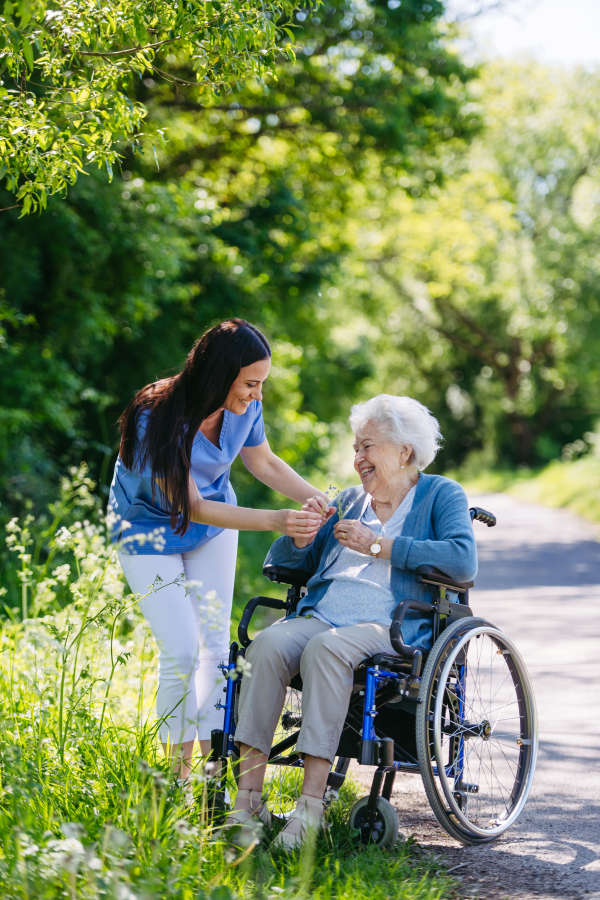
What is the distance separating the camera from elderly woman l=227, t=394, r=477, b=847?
8.82 ft

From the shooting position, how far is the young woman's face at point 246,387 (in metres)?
3.06

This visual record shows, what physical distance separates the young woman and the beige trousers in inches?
5.8

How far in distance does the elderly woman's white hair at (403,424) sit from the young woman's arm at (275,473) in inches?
14.0

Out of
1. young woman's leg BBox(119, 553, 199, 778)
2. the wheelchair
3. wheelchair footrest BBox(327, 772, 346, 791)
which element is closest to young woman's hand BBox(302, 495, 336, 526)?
the wheelchair

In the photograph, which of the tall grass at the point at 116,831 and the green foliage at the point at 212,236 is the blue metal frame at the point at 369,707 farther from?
the green foliage at the point at 212,236

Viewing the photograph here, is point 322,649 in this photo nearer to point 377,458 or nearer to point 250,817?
point 250,817

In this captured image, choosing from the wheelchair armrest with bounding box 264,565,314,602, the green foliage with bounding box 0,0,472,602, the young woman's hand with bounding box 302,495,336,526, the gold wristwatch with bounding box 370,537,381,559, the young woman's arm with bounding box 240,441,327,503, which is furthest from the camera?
the green foliage with bounding box 0,0,472,602

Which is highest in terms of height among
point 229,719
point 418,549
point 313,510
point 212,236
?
point 212,236

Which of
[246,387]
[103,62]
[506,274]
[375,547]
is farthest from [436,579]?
[506,274]

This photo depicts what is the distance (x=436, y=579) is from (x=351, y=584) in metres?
0.34

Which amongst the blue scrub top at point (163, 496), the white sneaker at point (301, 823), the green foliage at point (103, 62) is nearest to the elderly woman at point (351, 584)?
the white sneaker at point (301, 823)

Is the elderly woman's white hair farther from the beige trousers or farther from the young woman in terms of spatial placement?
the beige trousers

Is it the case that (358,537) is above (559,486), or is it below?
below

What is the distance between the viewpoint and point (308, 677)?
2734mm
